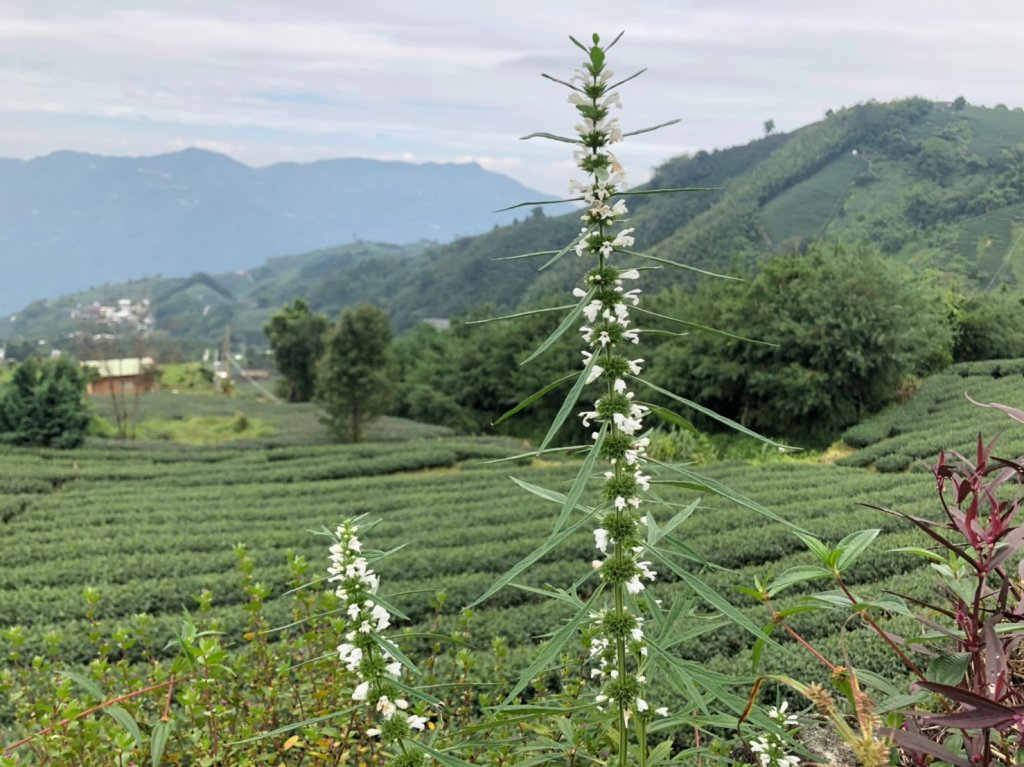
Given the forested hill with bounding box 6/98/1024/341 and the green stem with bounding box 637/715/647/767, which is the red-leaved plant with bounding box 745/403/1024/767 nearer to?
the green stem with bounding box 637/715/647/767

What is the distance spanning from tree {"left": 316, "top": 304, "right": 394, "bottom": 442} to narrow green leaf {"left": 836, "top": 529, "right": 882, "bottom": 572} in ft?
70.2

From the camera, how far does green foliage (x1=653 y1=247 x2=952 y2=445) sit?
19.0 metres

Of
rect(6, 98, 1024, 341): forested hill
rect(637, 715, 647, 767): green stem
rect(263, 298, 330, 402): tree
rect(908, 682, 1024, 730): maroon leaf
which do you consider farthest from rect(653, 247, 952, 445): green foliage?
rect(263, 298, 330, 402): tree

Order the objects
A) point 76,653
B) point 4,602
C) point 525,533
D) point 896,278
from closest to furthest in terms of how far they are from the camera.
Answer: point 76,653 < point 4,602 < point 525,533 < point 896,278

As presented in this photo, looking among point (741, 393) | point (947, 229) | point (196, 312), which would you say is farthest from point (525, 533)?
point (196, 312)

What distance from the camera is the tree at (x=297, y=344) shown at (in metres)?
40.5

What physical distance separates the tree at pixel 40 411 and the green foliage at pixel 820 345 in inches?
799

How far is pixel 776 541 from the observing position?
808 centimetres

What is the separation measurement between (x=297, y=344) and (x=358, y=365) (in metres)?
21.3

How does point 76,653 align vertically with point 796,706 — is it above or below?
below

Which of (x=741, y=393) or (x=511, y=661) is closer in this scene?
(x=511, y=661)

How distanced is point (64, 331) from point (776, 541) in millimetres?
126527

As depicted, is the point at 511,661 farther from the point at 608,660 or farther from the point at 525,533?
the point at 525,533

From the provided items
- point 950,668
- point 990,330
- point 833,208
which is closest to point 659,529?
point 950,668
